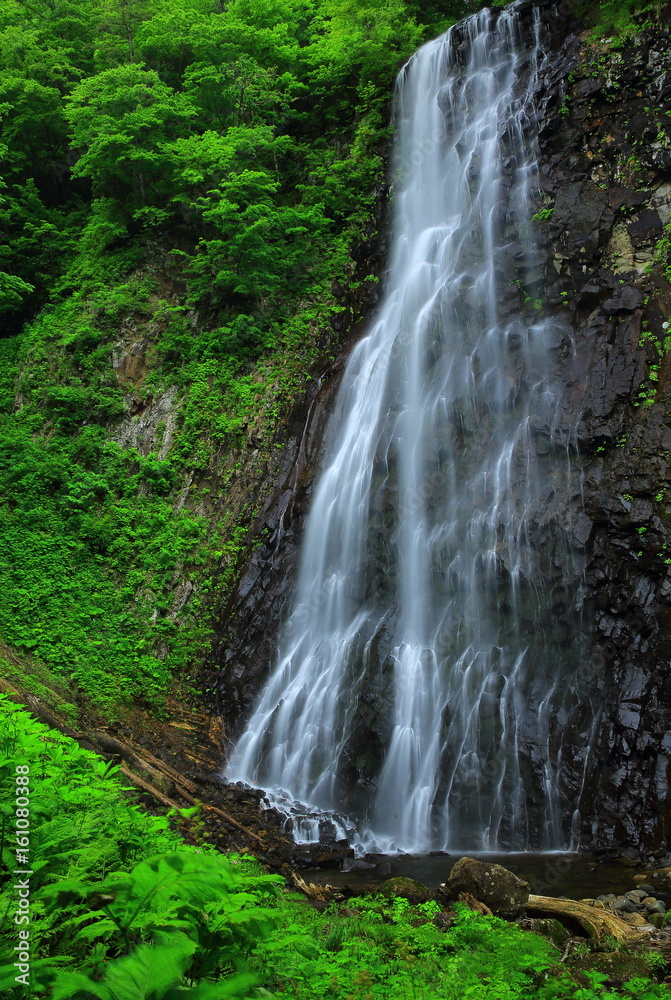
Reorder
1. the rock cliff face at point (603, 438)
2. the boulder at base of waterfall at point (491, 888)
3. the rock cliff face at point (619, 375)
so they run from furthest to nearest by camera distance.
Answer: the rock cliff face at point (603, 438) → the rock cliff face at point (619, 375) → the boulder at base of waterfall at point (491, 888)

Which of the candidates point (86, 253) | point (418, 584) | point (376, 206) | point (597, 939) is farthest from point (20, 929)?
point (86, 253)

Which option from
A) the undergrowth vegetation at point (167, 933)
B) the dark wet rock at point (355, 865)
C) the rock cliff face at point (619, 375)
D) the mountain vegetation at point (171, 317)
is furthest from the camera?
the rock cliff face at point (619, 375)

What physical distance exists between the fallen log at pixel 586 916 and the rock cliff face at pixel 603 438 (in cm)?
240

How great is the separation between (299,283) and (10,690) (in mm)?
11036

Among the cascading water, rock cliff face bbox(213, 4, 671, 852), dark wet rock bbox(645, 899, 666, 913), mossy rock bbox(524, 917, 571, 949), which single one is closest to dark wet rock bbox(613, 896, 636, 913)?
dark wet rock bbox(645, 899, 666, 913)

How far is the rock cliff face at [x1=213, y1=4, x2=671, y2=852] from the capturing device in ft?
24.2

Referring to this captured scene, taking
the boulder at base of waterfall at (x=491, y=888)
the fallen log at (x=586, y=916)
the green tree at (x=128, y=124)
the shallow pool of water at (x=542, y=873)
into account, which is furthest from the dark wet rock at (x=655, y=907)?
the green tree at (x=128, y=124)

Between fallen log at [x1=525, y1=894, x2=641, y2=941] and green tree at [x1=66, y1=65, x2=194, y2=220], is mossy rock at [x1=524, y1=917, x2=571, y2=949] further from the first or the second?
green tree at [x1=66, y1=65, x2=194, y2=220]

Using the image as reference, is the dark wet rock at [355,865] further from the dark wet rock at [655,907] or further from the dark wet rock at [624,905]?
the dark wet rock at [655,907]

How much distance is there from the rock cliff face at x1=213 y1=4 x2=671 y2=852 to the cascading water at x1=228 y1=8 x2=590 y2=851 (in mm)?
299

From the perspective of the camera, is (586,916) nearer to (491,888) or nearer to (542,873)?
(491,888)

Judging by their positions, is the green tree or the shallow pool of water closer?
Answer: the shallow pool of water

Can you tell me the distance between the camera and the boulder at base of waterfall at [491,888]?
15.8 ft

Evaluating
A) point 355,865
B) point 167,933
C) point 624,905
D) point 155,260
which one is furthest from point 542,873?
point 155,260
